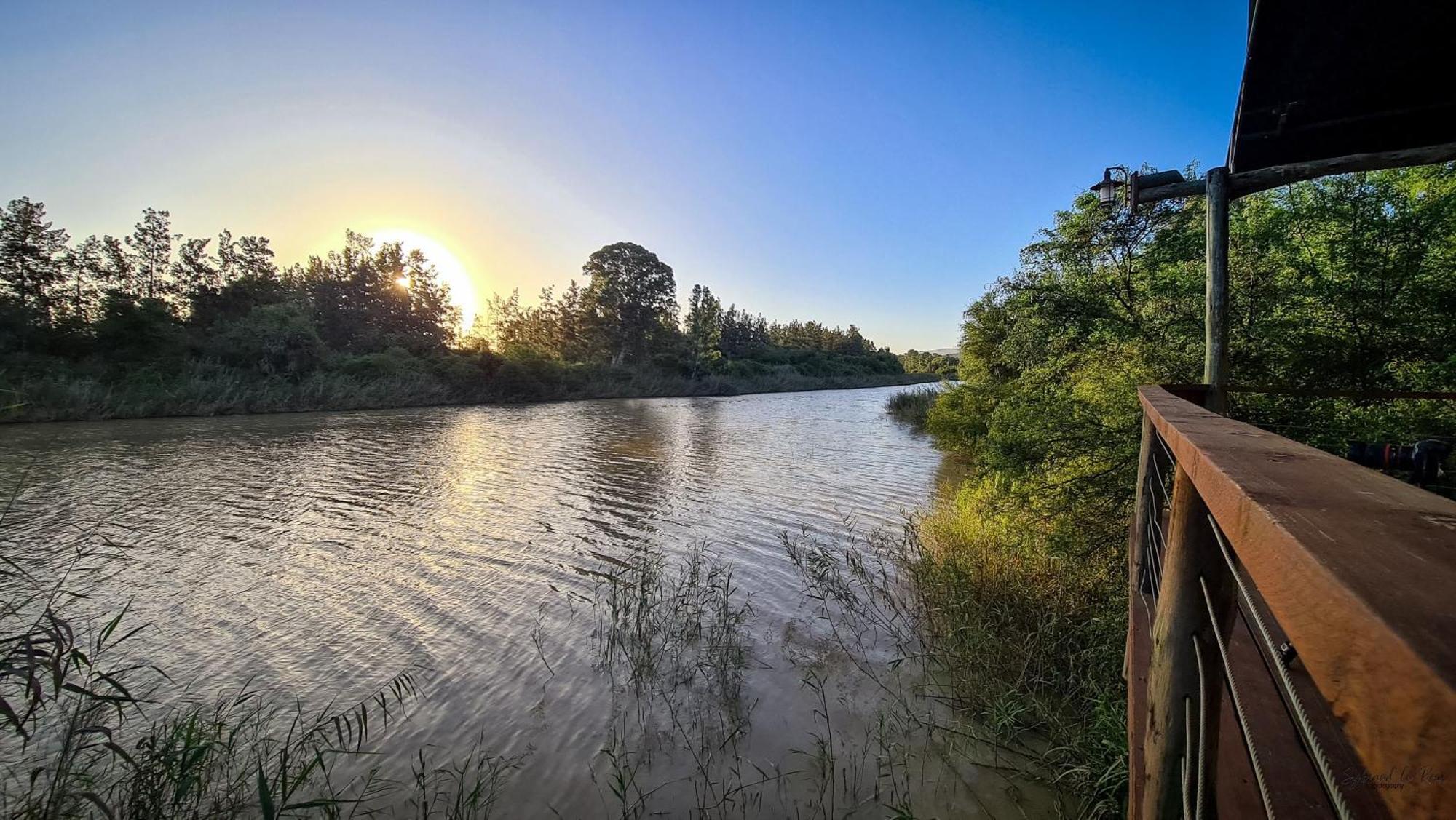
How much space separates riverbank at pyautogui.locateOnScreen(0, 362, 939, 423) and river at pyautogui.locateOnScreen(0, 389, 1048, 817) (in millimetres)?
2862

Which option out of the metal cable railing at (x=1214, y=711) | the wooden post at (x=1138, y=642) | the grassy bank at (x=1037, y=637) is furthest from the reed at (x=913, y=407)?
the metal cable railing at (x=1214, y=711)

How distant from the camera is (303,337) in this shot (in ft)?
94.4

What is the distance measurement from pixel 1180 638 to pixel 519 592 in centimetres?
564

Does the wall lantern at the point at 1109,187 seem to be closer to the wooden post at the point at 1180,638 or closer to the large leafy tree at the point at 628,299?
the wooden post at the point at 1180,638

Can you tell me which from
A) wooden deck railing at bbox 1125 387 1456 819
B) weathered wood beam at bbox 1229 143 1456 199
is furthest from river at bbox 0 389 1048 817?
weathered wood beam at bbox 1229 143 1456 199

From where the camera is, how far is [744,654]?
14.9 ft

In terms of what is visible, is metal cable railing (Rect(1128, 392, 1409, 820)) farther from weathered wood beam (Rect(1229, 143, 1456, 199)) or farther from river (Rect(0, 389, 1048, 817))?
weathered wood beam (Rect(1229, 143, 1456, 199))

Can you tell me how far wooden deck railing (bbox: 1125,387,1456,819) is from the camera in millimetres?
388

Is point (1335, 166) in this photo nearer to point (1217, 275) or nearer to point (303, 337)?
point (1217, 275)

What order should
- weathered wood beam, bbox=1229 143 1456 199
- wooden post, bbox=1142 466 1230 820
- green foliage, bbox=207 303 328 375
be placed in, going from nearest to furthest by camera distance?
1. wooden post, bbox=1142 466 1230 820
2. weathered wood beam, bbox=1229 143 1456 199
3. green foliage, bbox=207 303 328 375

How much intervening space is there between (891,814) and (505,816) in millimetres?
2030

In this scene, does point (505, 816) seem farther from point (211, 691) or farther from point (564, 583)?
point (564, 583)

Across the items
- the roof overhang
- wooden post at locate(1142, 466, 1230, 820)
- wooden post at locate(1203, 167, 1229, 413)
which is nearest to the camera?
wooden post at locate(1142, 466, 1230, 820)

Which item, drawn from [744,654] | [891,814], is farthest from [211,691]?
[891,814]
